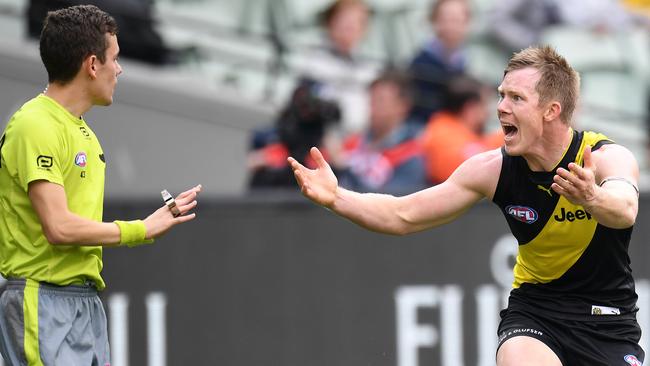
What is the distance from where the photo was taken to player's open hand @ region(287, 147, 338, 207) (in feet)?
19.5

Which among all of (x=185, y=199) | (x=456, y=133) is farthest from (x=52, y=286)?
(x=456, y=133)

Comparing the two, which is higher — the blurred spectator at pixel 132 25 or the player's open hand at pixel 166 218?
the blurred spectator at pixel 132 25

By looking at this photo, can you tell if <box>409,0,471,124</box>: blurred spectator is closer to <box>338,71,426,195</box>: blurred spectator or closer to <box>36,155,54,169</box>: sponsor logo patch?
<box>338,71,426,195</box>: blurred spectator

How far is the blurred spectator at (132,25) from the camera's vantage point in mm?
Result: 10680

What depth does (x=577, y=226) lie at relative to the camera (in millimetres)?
5941

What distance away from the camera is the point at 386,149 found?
10.0 m

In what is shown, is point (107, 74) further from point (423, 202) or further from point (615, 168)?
point (615, 168)

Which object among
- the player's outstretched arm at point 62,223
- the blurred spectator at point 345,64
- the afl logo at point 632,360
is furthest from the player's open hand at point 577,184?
the blurred spectator at point 345,64

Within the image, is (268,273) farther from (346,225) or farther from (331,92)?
(331,92)

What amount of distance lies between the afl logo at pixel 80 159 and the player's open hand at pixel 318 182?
3.39 ft

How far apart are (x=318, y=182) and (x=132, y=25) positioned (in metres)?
5.32

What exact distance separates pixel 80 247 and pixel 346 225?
3.34 m

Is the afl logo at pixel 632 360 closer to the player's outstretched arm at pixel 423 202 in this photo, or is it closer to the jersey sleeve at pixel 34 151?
the player's outstretched arm at pixel 423 202

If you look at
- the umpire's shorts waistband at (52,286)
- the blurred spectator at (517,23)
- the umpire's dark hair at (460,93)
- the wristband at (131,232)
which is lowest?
the umpire's shorts waistband at (52,286)
